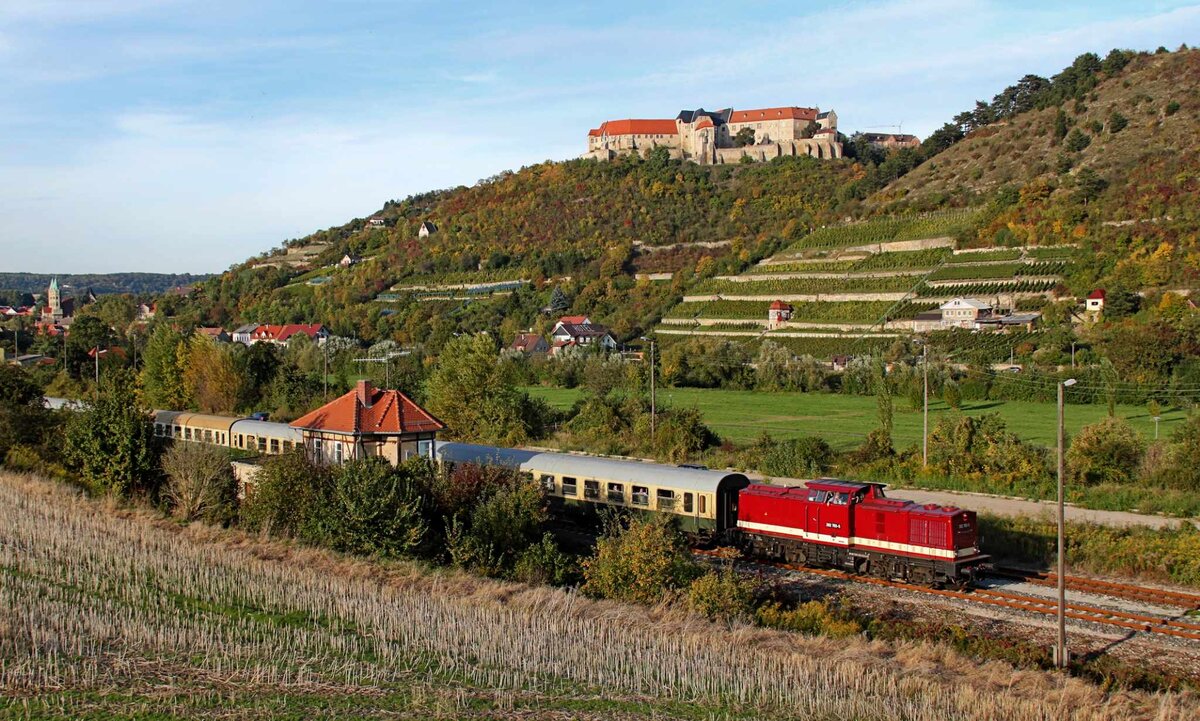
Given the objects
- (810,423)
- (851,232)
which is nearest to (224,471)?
(810,423)

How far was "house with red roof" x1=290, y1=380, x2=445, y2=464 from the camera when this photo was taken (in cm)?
3103

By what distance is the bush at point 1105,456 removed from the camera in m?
32.8

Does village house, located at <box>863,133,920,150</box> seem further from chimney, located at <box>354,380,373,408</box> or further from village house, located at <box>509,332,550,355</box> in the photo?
chimney, located at <box>354,380,373,408</box>

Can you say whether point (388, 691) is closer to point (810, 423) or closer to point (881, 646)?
point (881, 646)

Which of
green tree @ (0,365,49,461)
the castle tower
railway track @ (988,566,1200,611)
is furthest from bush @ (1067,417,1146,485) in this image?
the castle tower

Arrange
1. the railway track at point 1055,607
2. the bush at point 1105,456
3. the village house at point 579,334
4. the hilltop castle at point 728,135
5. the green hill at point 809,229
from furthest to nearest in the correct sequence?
1. the hilltop castle at point 728,135
2. the village house at point 579,334
3. the green hill at point 809,229
4. the bush at point 1105,456
5. the railway track at point 1055,607

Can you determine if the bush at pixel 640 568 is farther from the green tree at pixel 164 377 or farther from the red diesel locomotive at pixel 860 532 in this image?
the green tree at pixel 164 377

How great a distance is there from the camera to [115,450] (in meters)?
33.1

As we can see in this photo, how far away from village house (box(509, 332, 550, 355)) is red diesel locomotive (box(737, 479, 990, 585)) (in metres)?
59.9

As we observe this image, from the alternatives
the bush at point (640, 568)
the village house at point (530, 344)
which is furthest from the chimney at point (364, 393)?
the village house at point (530, 344)

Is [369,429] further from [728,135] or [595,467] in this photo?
[728,135]

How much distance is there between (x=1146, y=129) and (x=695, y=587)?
9522cm

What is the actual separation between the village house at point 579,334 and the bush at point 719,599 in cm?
6584

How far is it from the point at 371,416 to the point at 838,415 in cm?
2920
